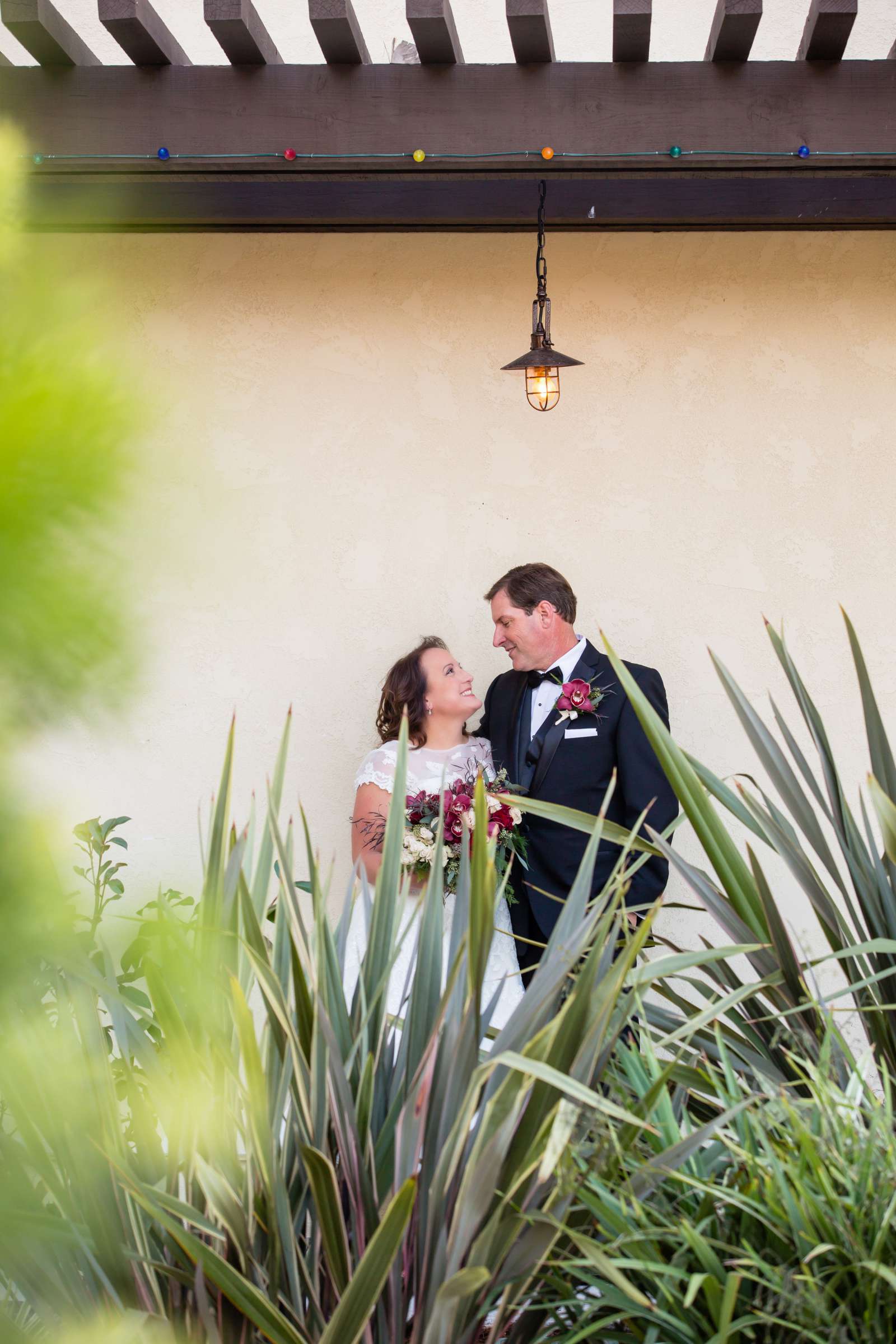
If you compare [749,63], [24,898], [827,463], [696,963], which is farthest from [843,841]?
[827,463]

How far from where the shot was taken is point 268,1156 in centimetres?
129

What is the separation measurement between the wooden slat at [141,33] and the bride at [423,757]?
184cm

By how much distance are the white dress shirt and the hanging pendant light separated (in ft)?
2.57

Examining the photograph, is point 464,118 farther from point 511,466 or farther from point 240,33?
point 511,466

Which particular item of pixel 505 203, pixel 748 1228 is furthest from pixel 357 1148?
pixel 505 203

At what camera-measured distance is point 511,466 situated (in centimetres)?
403

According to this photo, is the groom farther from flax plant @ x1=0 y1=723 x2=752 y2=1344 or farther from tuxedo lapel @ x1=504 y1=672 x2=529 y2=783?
flax plant @ x1=0 y1=723 x2=752 y2=1344

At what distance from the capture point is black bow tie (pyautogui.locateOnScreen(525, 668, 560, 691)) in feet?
11.7

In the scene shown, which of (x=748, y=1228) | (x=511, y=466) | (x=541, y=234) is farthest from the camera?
(x=511, y=466)

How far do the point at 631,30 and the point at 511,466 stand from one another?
152 cm

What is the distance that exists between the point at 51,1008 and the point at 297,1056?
0.99 m

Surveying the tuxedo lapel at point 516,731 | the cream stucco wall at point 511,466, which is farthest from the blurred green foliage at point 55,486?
the cream stucco wall at point 511,466

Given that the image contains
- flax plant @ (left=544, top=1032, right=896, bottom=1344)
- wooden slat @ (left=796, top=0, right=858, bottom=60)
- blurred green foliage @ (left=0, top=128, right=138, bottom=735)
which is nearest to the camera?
blurred green foliage @ (left=0, top=128, right=138, bottom=735)

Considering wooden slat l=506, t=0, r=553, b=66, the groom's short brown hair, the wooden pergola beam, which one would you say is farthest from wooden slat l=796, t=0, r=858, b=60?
the groom's short brown hair
